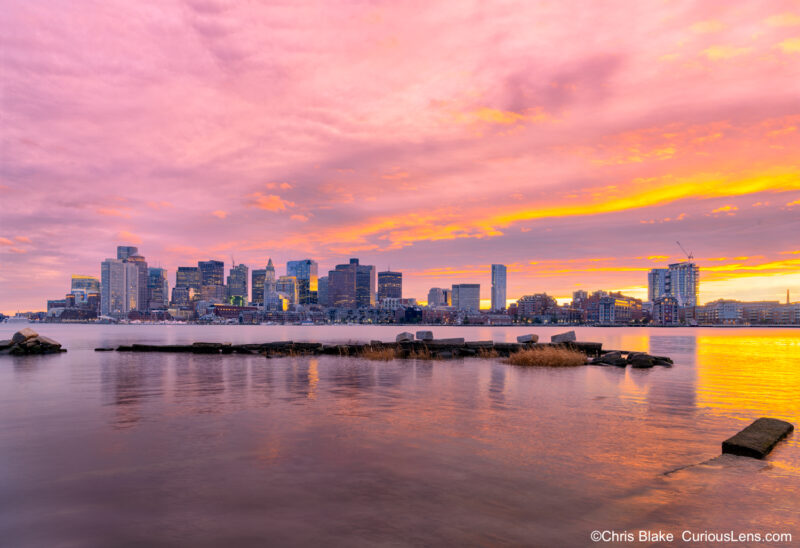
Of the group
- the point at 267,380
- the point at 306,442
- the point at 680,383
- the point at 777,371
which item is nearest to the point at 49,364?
the point at 267,380

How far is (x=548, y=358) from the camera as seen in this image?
43.9 metres

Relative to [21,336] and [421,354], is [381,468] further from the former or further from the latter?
[21,336]

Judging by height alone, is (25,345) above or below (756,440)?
below

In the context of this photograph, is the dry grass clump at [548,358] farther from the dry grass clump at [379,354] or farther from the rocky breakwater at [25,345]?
the rocky breakwater at [25,345]

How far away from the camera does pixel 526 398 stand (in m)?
25.1

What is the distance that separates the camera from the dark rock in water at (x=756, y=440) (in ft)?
45.1

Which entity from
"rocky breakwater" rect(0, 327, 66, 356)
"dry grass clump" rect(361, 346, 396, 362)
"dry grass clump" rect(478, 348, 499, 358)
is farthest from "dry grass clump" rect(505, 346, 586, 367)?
"rocky breakwater" rect(0, 327, 66, 356)

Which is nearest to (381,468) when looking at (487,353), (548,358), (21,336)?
(548,358)

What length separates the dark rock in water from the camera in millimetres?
13758

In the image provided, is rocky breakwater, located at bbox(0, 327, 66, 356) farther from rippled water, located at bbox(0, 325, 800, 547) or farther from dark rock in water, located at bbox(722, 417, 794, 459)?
dark rock in water, located at bbox(722, 417, 794, 459)

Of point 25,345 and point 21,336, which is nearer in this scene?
point 25,345

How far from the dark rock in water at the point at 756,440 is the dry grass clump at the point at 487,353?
123ft

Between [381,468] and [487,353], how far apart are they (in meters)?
42.7

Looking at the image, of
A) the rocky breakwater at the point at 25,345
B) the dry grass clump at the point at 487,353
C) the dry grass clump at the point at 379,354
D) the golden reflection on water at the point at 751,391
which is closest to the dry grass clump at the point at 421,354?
the dry grass clump at the point at 379,354
